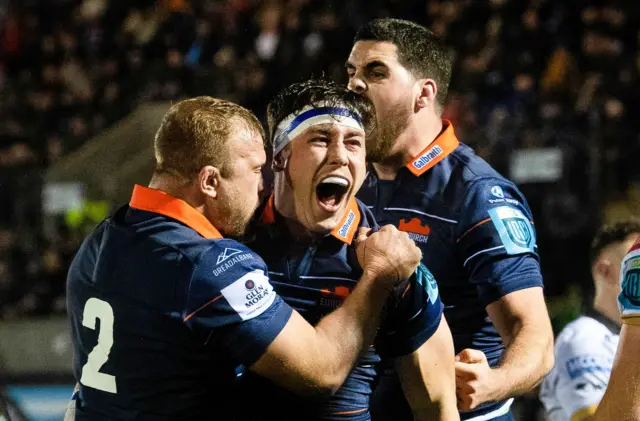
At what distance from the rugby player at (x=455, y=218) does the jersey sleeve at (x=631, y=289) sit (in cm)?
85

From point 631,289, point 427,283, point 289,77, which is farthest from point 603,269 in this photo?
point 289,77

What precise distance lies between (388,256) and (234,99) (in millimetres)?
9129

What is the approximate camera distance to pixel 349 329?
2857mm

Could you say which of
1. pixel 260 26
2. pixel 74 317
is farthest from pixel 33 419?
pixel 260 26

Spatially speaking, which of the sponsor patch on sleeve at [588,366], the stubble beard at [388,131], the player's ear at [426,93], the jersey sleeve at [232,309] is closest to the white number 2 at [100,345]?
the jersey sleeve at [232,309]

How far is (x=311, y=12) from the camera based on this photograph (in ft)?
41.0

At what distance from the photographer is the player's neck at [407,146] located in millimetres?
4035

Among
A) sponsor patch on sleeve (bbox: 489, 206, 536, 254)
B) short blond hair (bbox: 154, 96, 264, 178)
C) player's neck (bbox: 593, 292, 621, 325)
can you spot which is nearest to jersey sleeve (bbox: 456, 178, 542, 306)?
sponsor patch on sleeve (bbox: 489, 206, 536, 254)

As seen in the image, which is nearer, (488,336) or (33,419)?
(488,336)

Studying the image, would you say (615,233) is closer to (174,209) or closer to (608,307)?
(608,307)

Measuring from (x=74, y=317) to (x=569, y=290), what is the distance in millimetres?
6360

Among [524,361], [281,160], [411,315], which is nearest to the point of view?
[411,315]

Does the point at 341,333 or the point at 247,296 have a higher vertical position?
the point at 247,296

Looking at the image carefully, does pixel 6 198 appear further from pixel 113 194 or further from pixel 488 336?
pixel 488 336
